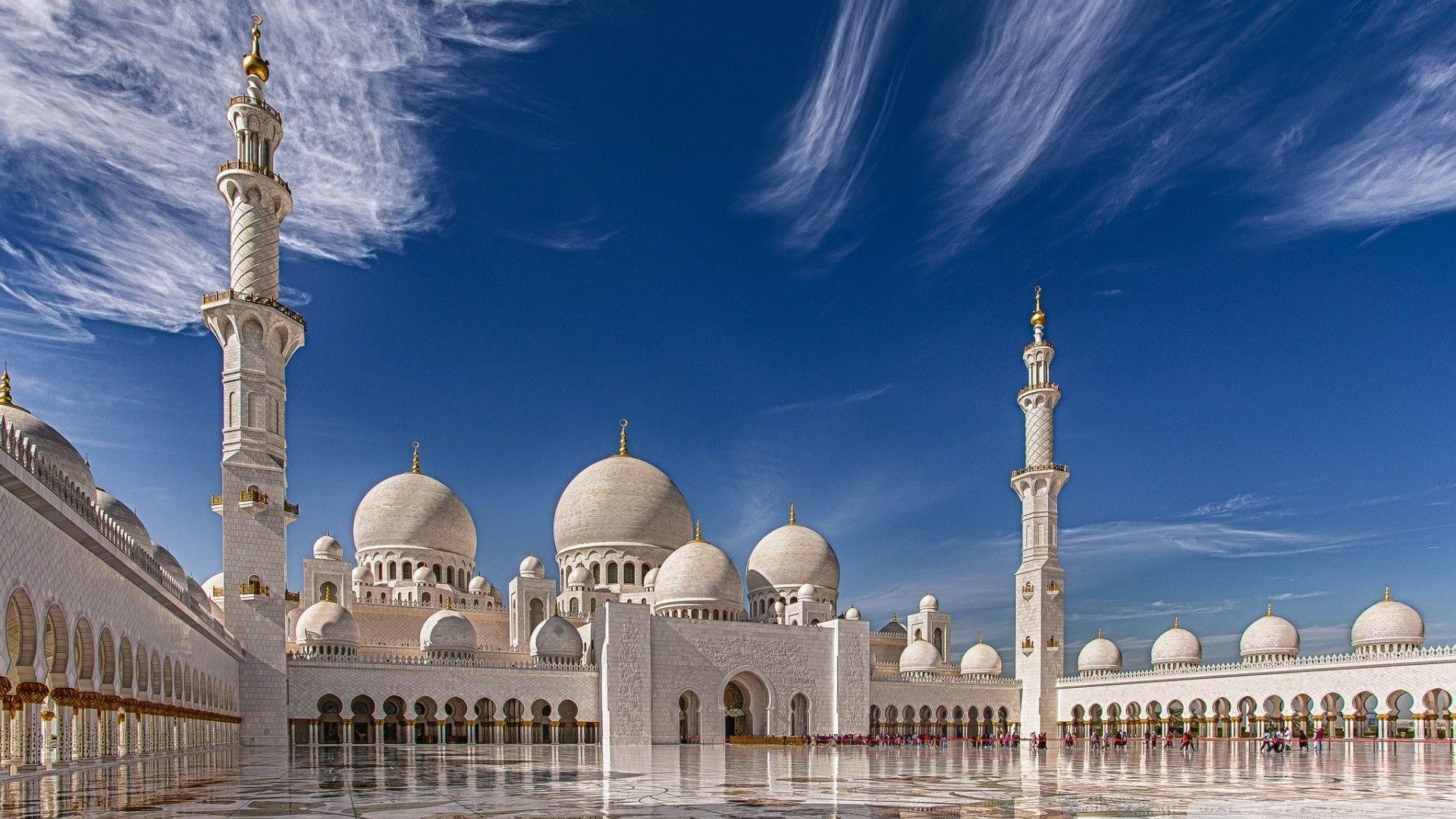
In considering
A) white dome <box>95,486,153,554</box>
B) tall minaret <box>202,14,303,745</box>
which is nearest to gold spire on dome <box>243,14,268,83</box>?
tall minaret <box>202,14,303,745</box>

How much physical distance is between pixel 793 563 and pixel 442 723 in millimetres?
14627

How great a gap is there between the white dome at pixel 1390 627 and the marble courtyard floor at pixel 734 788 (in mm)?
15708

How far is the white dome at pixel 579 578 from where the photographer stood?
121 ft

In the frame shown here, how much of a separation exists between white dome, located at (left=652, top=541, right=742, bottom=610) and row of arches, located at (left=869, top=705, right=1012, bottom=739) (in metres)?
6.28

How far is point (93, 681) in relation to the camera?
1241 cm

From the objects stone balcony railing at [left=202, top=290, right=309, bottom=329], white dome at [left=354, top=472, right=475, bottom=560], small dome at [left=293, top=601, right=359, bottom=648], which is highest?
stone balcony railing at [left=202, top=290, right=309, bottom=329]

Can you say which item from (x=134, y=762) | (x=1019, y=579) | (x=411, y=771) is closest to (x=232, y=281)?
(x=134, y=762)

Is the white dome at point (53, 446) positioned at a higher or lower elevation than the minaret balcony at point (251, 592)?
higher

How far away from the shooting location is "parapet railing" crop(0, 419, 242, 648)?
970 cm

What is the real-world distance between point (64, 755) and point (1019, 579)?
98.9ft

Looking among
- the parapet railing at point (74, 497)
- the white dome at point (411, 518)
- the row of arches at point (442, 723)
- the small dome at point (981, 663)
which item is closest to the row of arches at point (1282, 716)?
the small dome at point (981, 663)

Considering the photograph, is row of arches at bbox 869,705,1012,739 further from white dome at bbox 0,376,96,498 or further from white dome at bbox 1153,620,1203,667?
white dome at bbox 0,376,96,498

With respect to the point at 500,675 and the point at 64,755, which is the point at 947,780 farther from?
the point at 500,675

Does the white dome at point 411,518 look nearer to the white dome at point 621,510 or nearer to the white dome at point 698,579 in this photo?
the white dome at point 621,510
